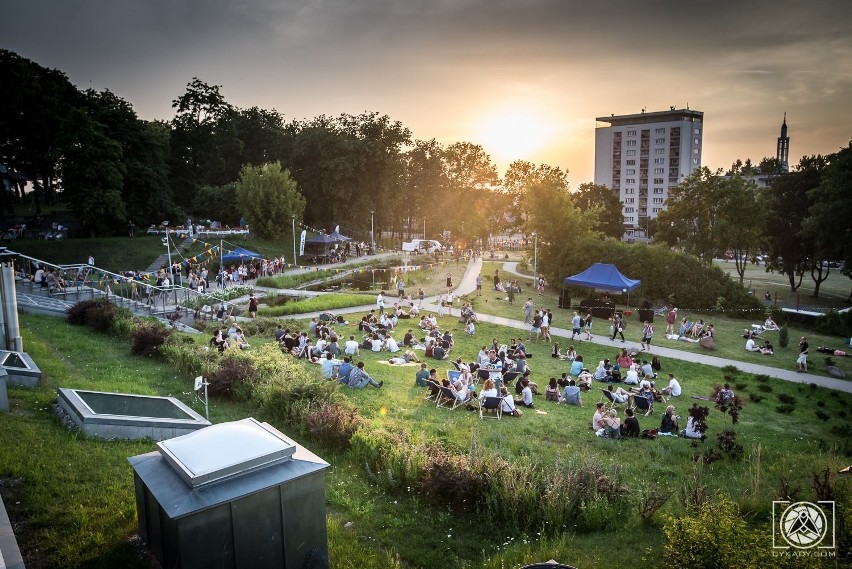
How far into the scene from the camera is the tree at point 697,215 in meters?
39.0

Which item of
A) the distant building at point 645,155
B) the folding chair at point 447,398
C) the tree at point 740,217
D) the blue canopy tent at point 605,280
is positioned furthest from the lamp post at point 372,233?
the distant building at point 645,155

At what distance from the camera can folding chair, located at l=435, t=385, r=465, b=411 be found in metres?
14.5

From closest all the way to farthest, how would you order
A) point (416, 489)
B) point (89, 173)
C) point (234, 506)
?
point (234, 506) → point (416, 489) → point (89, 173)

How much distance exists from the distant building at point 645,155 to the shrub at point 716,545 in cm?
11607

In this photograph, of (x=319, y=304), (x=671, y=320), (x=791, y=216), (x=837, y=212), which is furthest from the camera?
(x=791, y=216)

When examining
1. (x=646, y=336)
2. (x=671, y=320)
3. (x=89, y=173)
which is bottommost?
(x=646, y=336)

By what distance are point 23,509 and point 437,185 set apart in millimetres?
68881

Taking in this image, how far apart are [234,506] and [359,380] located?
983 centimetres

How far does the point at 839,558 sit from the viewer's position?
17.0 feet

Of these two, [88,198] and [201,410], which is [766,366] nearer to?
[201,410]

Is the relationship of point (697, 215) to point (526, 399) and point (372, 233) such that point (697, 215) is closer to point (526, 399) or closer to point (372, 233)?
point (526, 399)

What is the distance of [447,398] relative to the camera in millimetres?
14648

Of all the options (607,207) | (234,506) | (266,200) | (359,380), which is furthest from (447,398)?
(607,207)
